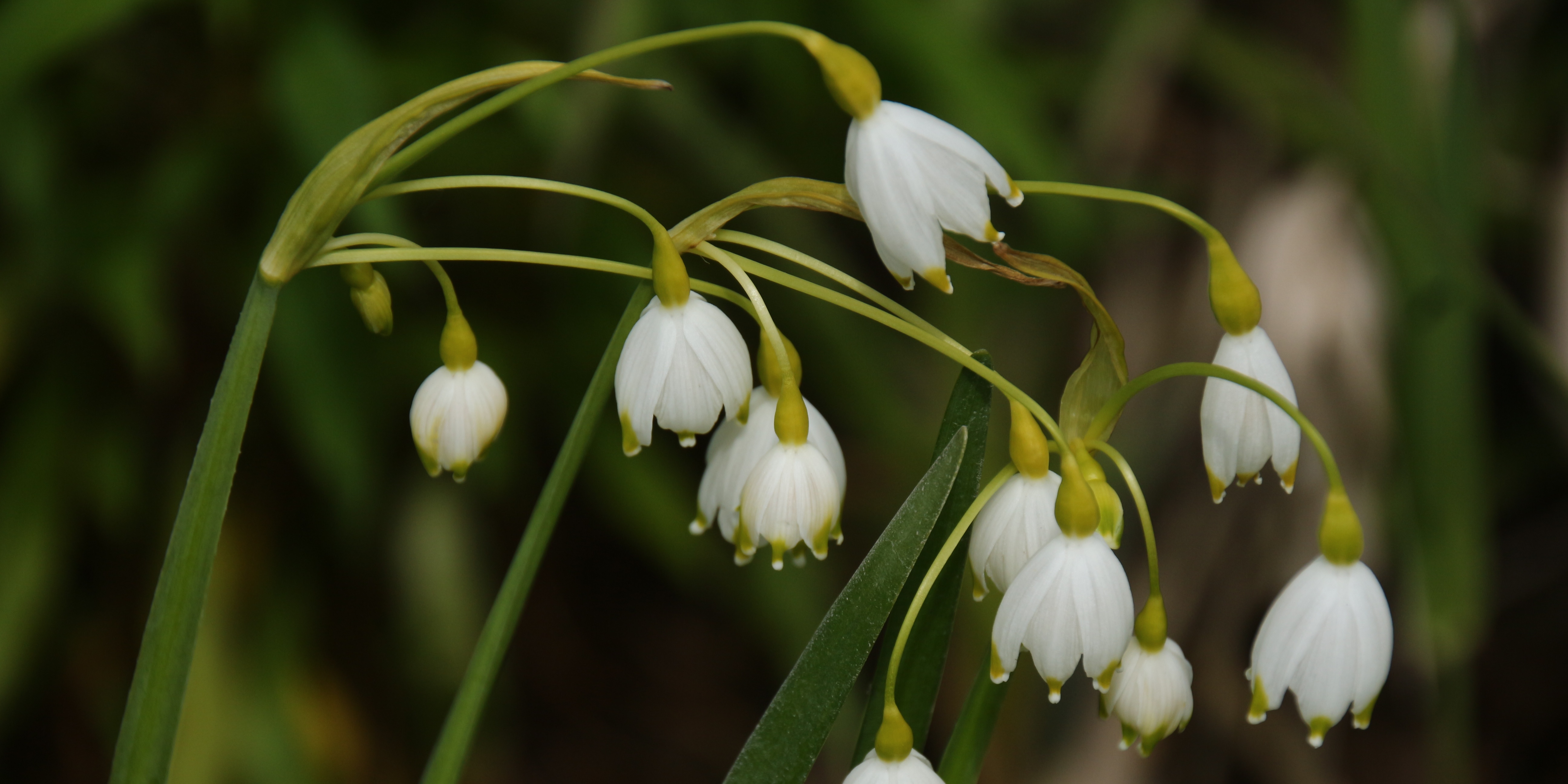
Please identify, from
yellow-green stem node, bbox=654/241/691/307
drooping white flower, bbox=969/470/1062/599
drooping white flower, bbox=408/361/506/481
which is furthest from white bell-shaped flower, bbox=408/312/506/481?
drooping white flower, bbox=969/470/1062/599

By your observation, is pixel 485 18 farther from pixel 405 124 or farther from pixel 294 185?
pixel 405 124

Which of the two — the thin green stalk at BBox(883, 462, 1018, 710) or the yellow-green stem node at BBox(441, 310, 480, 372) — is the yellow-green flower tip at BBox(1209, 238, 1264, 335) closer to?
the thin green stalk at BBox(883, 462, 1018, 710)

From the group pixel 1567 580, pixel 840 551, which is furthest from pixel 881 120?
pixel 1567 580

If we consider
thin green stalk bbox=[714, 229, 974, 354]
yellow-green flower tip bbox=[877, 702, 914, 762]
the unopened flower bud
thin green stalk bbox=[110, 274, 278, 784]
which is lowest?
thin green stalk bbox=[110, 274, 278, 784]

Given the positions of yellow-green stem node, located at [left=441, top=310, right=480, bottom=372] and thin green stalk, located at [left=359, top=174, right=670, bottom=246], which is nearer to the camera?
thin green stalk, located at [left=359, top=174, right=670, bottom=246]

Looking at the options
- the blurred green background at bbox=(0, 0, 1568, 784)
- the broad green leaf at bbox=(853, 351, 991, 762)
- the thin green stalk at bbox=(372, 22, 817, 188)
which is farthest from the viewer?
the blurred green background at bbox=(0, 0, 1568, 784)

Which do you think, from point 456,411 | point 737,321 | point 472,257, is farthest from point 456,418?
point 737,321
